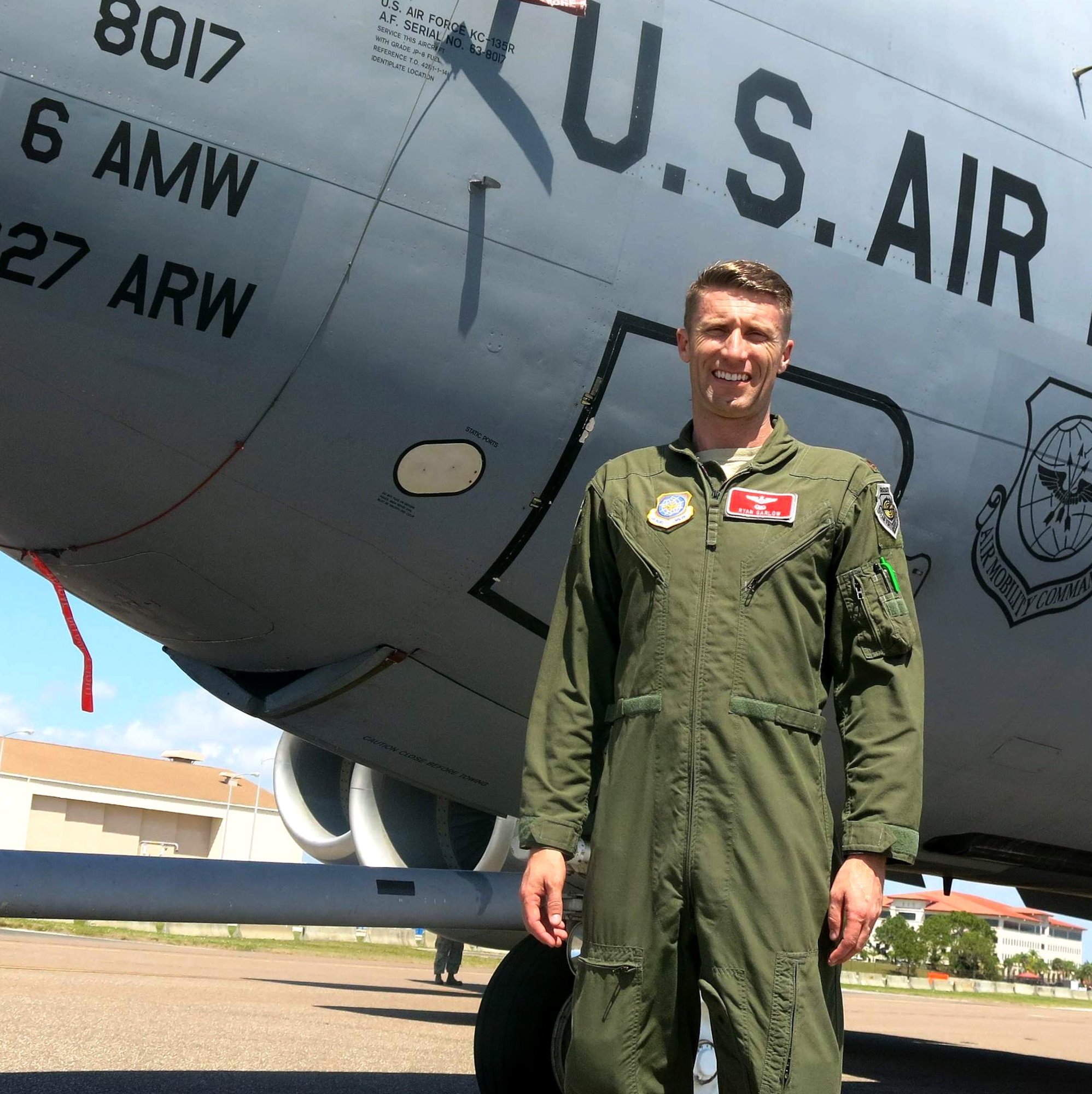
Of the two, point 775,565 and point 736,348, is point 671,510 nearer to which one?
point 775,565

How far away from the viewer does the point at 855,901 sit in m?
2.22

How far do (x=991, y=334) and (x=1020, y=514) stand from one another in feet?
2.00

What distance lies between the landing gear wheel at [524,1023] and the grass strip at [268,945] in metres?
23.3

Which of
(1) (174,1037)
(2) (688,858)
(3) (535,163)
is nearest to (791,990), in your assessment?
(2) (688,858)

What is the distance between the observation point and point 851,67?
4.14 meters

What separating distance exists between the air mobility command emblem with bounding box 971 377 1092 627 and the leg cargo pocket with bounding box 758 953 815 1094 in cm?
250

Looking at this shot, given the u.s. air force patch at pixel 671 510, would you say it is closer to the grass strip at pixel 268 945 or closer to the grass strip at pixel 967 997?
the grass strip at pixel 268 945

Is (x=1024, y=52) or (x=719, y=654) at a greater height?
(x=1024, y=52)

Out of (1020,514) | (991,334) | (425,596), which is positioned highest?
(991,334)

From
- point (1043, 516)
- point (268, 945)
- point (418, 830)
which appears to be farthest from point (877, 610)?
point (268, 945)

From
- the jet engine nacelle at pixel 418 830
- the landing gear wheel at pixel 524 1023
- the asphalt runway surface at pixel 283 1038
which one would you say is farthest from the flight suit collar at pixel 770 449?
the asphalt runway surface at pixel 283 1038

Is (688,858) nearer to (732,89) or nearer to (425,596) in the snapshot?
(425,596)

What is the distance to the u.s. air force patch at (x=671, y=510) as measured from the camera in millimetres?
2447

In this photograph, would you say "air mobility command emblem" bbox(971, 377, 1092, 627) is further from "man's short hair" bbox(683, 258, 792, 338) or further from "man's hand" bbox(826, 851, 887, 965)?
"man's hand" bbox(826, 851, 887, 965)
